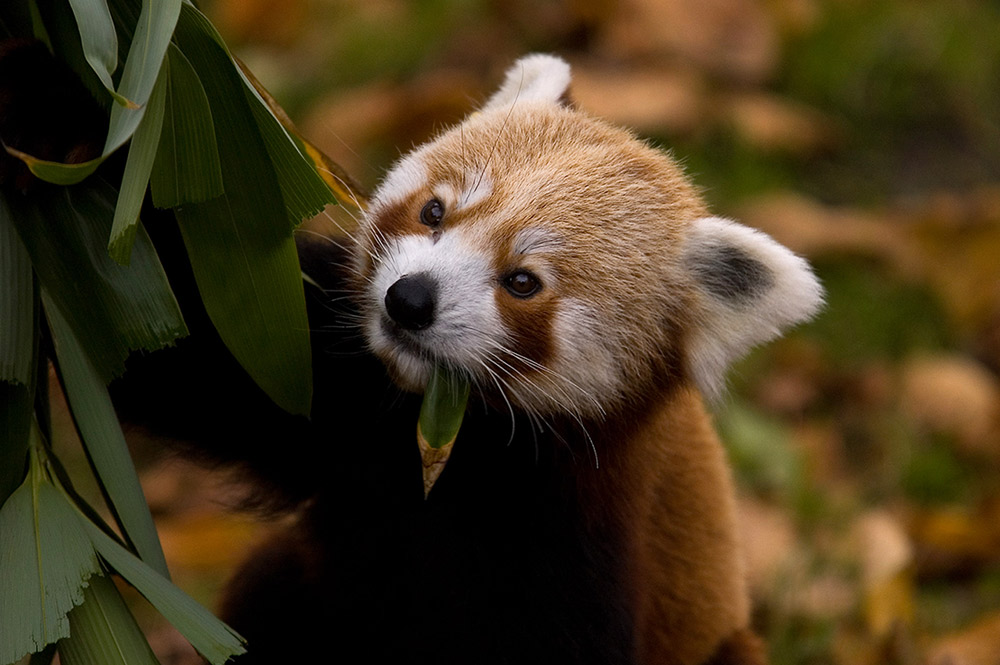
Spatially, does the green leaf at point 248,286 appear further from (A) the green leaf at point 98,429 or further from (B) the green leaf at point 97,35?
(B) the green leaf at point 97,35

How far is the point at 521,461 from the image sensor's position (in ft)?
9.47

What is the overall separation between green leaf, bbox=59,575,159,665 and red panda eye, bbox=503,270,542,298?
100cm

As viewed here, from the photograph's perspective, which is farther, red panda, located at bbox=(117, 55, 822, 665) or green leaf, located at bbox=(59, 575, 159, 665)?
red panda, located at bbox=(117, 55, 822, 665)

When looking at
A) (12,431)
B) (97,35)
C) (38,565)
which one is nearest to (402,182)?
(97,35)

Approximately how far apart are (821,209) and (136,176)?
451 cm

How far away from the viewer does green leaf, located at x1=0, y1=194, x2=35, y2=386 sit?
231cm

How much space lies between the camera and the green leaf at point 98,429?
2451 mm

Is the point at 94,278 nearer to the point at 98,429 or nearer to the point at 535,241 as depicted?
the point at 98,429

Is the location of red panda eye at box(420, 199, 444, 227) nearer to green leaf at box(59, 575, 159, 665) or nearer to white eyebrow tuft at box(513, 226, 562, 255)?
white eyebrow tuft at box(513, 226, 562, 255)

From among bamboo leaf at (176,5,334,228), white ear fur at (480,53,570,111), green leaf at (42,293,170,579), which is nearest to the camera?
bamboo leaf at (176,5,334,228)

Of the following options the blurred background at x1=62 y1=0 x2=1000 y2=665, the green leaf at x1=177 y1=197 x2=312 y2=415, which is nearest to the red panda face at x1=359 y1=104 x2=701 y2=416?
the green leaf at x1=177 y1=197 x2=312 y2=415

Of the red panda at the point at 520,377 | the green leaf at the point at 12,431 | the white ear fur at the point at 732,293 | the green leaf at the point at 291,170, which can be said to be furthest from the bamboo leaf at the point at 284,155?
the white ear fur at the point at 732,293

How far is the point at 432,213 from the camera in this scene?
2.76m

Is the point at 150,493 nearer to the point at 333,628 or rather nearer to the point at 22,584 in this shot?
the point at 333,628
